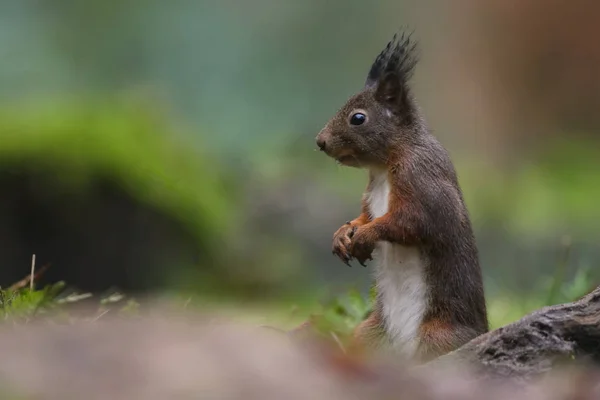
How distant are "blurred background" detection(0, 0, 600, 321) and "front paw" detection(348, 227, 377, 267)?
2229 mm

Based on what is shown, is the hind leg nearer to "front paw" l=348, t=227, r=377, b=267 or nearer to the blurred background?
"front paw" l=348, t=227, r=377, b=267

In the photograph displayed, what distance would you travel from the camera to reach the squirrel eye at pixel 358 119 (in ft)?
16.7

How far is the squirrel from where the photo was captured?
15.2 ft

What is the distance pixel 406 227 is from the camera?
4602 millimetres

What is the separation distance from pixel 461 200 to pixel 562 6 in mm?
14601

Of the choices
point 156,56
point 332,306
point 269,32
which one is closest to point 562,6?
point 269,32

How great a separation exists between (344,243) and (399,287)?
40 cm

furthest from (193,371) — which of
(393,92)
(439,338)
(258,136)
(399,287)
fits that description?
(258,136)

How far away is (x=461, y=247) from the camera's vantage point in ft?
15.4

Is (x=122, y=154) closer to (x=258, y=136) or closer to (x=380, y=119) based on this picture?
(x=258, y=136)

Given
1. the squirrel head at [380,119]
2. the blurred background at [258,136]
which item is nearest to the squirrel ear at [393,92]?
the squirrel head at [380,119]

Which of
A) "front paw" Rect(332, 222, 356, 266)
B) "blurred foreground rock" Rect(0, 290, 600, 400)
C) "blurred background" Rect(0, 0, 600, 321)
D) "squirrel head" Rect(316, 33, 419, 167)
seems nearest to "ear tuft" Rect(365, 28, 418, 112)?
"squirrel head" Rect(316, 33, 419, 167)

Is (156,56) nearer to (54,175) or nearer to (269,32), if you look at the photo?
(269,32)

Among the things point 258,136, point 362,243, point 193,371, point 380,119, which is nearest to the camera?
point 193,371
